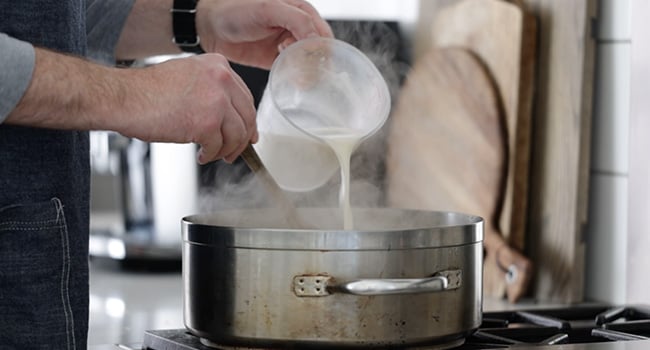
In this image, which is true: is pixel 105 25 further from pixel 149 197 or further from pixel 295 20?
pixel 149 197

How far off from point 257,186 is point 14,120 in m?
0.72

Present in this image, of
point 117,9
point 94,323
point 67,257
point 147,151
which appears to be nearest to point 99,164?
point 147,151

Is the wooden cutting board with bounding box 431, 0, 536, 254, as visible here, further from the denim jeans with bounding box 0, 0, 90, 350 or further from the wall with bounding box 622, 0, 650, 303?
the denim jeans with bounding box 0, 0, 90, 350

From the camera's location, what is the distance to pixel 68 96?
3.02ft

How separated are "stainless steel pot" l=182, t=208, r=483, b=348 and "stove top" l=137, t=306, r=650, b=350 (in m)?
0.07

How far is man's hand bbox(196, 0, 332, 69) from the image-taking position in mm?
1275

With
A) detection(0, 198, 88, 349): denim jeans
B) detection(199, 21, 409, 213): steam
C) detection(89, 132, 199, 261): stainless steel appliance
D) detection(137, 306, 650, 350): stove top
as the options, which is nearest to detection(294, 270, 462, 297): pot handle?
detection(137, 306, 650, 350): stove top

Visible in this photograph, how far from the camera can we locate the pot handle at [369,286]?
0.91m

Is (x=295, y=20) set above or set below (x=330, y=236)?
above

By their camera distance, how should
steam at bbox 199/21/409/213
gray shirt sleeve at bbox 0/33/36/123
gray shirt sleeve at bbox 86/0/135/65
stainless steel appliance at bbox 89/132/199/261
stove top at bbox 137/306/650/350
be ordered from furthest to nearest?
stainless steel appliance at bbox 89/132/199/261 → steam at bbox 199/21/409/213 → gray shirt sleeve at bbox 86/0/135/65 → stove top at bbox 137/306/650/350 → gray shirt sleeve at bbox 0/33/36/123

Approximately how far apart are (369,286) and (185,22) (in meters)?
0.55

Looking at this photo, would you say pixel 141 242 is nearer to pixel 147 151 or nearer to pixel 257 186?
pixel 147 151

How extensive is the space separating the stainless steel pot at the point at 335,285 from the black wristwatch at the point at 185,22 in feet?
1.30

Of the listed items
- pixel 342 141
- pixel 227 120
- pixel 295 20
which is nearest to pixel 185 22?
pixel 295 20
